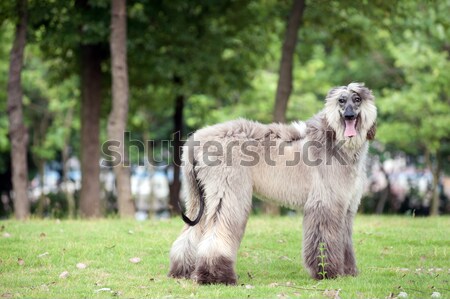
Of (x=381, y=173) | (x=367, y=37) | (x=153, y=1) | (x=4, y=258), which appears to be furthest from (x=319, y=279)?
(x=381, y=173)

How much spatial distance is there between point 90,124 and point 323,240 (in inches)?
331

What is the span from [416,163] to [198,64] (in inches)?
476

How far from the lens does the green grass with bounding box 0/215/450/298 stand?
587 centimetres

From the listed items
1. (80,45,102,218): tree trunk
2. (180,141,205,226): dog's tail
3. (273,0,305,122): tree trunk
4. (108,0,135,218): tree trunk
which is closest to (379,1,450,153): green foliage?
(273,0,305,122): tree trunk

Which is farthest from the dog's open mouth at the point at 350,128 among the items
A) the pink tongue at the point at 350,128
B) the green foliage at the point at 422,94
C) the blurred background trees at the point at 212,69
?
the green foliage at the point at 422,94

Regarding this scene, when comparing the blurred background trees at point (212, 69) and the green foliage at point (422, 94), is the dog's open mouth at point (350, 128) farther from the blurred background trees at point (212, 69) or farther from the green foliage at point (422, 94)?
the green foliage at point (422, 94)

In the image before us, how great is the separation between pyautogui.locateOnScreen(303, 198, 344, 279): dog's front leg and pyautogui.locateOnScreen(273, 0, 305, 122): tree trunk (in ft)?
20.1

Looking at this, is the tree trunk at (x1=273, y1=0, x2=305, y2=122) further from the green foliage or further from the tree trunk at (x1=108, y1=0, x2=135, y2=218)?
the green foliage

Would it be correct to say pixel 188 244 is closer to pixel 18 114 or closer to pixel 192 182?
pixel 192 182

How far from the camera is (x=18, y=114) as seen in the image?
37.3ft

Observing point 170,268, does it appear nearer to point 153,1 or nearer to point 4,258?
point 4,258

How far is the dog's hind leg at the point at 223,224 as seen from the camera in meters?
6.05

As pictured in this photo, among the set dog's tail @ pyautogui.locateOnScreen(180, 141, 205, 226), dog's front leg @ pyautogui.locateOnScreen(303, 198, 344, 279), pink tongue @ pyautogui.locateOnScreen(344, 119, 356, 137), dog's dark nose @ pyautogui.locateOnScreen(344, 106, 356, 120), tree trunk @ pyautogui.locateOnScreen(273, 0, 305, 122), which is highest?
tree trunk @ pyautogui.locateOnScreen(273, 0, 305, 122)

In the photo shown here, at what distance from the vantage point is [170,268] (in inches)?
257
